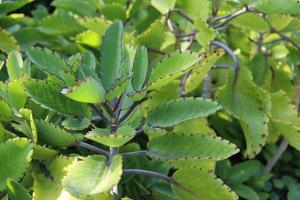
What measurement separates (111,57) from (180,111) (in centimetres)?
14

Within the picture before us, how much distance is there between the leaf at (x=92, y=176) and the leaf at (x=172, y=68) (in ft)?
0.44

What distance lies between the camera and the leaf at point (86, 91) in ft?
2.61

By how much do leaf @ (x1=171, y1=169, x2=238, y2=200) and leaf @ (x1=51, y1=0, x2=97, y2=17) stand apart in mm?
652

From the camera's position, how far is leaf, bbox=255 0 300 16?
1183 mm

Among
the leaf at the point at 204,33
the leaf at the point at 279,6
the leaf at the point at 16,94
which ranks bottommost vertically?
the leaf at the point at 16,94

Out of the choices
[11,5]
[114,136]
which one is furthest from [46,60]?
[11,5]

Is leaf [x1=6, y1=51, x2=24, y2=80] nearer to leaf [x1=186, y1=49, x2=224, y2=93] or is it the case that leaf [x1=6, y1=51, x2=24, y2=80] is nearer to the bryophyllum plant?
the bryophyllum plant

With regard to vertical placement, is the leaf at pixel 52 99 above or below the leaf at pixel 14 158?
above

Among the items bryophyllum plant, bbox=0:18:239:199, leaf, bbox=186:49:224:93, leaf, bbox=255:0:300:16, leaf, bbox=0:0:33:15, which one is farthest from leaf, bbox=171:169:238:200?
leaf, bbox=0:0:33:15

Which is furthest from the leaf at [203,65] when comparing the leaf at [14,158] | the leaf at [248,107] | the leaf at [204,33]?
the leaf at [14,158]

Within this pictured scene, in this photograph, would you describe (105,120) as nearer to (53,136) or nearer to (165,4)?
(53,136)

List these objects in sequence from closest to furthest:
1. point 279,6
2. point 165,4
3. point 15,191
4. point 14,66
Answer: point 15,191, point 14,66, point 279,6, point 165,4

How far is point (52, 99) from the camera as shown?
0.92 meters

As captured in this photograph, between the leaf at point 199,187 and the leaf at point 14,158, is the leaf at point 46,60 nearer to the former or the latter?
the leaf at point 14,158
